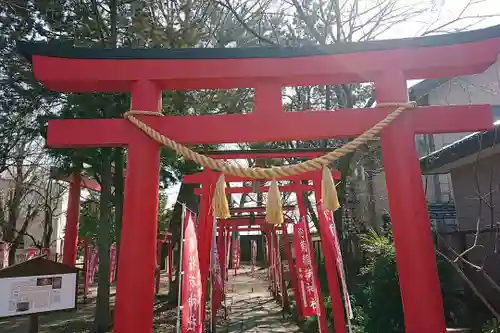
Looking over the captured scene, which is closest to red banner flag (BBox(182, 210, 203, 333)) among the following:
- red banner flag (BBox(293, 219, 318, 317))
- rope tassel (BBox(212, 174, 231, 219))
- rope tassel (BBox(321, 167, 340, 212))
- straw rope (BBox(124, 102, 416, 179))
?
rope tassel (BBox(212, 174, 231, 219))

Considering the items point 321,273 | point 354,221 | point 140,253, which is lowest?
point 321,273

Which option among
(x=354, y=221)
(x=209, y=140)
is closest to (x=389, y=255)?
(x=209, y=140)

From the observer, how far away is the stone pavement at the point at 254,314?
35.9ft

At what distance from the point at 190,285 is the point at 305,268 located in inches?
158

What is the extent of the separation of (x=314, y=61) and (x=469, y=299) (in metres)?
5.61

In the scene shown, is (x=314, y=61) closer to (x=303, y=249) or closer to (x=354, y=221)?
(x=303, y=249)

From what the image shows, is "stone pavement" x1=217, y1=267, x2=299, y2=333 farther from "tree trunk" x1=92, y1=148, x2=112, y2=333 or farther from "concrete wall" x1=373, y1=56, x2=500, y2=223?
"concrete wall" x1=373, y1=56, x2=500, y2=223

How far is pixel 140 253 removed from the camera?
328 cm

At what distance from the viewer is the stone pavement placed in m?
10.9

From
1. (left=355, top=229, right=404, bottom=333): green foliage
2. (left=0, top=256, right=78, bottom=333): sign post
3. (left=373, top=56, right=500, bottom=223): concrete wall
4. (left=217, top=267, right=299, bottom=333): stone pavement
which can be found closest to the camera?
(left=0, top=256, right=78, bottom=333): sign post

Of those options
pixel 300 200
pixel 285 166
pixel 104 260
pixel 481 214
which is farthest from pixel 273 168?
pixel 104 260

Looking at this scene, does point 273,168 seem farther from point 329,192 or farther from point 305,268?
point 305,268

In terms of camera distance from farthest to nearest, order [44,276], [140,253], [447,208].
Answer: [447,208] → [44,276] → [140,253]

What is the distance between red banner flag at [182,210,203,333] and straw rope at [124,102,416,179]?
208cm
